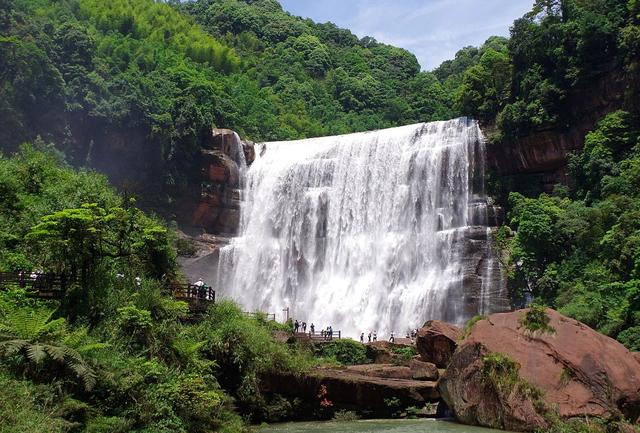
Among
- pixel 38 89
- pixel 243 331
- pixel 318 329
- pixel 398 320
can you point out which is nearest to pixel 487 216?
pixel 398 320

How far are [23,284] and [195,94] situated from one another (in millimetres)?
34511

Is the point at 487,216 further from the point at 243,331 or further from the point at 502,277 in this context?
the point at 243,331

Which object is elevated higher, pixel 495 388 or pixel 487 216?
pixel 487 216

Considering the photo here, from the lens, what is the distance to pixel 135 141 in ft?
151

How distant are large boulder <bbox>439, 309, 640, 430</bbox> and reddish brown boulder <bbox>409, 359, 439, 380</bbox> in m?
3.31

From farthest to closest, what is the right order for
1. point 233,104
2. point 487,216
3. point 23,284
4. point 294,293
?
1. point 233,104
2. point 294,293
3. point 487,216
4. point 23,284

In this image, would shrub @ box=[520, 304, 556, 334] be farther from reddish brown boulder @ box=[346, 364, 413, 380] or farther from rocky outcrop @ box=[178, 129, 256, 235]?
rocky outcrop @ box=[178, 129, 256, 235]

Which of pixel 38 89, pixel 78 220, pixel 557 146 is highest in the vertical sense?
pixel 38 89

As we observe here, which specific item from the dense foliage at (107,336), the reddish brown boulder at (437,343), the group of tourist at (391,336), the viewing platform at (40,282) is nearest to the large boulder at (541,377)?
the dense foliage at (107,336)

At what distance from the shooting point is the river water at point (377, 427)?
17172 mm

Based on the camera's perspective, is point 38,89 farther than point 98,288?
Yes

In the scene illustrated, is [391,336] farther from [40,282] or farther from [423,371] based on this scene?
[40,282]

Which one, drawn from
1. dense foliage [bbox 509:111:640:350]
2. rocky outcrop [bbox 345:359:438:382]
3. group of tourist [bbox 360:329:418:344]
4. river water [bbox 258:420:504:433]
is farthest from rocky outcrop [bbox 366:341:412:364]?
river water [bbox 258:420:504:433]

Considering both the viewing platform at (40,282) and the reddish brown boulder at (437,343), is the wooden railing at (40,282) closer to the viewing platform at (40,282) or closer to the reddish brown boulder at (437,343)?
the viewing platform at (40,282)
